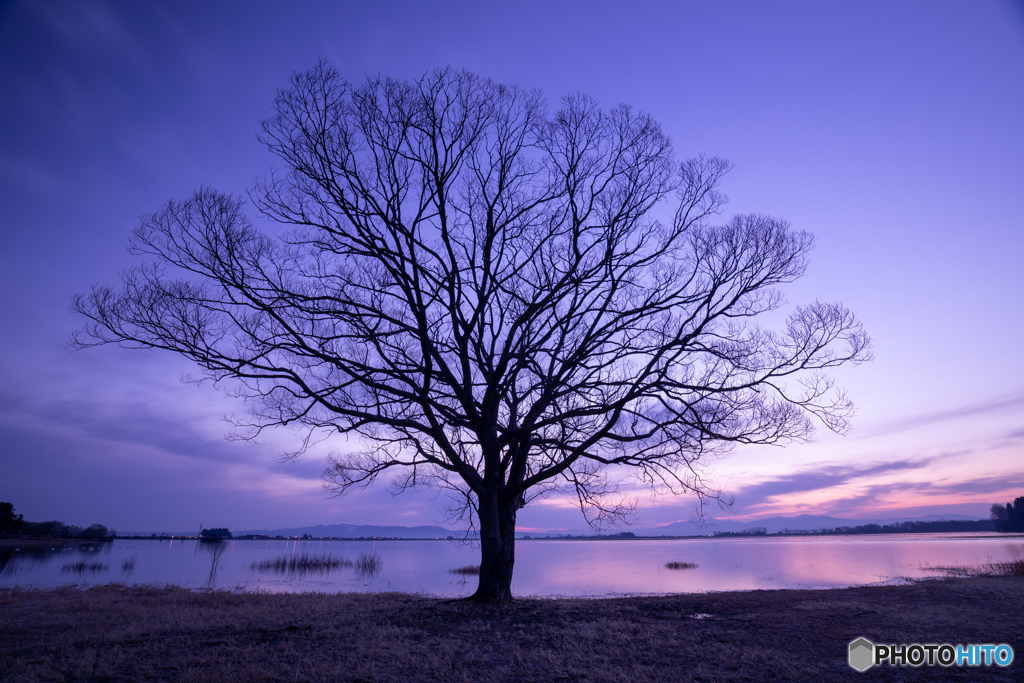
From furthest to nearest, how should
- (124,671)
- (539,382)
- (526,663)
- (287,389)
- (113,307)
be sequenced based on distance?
(539,382)
(287,389)
(113,307)
(526,663)
(124,671)

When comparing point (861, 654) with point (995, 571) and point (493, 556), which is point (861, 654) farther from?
point (995, 571)

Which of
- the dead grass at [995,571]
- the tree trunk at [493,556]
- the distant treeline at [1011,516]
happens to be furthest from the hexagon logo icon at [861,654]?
the distant treeline at [1011,516]

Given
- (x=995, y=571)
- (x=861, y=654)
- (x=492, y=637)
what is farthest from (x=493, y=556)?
(x=995, y=571)

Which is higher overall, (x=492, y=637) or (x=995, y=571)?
(x=492, y=637)

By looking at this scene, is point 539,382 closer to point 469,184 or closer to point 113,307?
point 469,184

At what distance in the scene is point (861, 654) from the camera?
7035 mm

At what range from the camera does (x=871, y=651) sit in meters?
7.09

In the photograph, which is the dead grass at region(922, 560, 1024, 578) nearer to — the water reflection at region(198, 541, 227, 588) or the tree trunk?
the tree trunk

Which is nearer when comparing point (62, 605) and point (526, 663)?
point (526, 663)

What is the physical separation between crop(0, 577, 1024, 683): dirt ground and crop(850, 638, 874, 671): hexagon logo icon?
5.5 inches

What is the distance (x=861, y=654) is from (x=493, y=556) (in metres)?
7.25

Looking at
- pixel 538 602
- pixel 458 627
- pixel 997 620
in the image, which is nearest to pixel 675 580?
pixel 538 602

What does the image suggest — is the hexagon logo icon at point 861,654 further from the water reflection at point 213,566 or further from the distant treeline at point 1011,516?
the distant treeline at point 1011,516

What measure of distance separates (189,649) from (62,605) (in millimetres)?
7171
